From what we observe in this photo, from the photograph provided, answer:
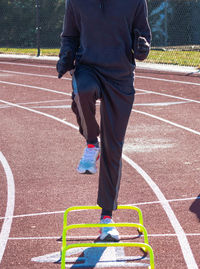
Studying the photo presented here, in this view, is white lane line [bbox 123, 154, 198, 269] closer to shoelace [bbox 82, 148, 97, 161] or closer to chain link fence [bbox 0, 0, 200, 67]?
shoelace [bbox 82, 148, 97, 161]

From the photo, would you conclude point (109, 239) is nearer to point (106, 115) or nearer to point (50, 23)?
point (106, 115)

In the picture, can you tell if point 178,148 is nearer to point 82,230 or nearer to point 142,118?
point 142,118

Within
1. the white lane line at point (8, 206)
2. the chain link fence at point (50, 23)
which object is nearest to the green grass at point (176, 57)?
the chain link fence at point (50, 23)

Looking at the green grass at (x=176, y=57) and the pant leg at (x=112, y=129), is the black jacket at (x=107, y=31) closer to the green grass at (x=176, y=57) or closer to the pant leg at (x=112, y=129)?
the pant leg at (x=112, y=129)

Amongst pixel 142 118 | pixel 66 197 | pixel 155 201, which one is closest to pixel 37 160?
pixel 66 197

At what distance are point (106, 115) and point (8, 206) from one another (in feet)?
7.70

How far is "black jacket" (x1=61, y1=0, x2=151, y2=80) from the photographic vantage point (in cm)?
448

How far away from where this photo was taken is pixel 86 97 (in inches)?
171

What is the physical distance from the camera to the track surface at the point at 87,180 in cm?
521

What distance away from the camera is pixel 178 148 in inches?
369

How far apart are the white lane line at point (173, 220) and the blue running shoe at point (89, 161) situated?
1208 millimetres

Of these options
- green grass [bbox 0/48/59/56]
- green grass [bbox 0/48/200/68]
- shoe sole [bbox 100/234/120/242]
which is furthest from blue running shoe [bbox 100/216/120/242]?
green grass [bbox 0/48/59/56]

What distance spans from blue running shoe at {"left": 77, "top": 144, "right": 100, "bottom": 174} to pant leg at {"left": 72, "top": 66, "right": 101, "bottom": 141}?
9cm

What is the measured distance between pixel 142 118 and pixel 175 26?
676 inches
